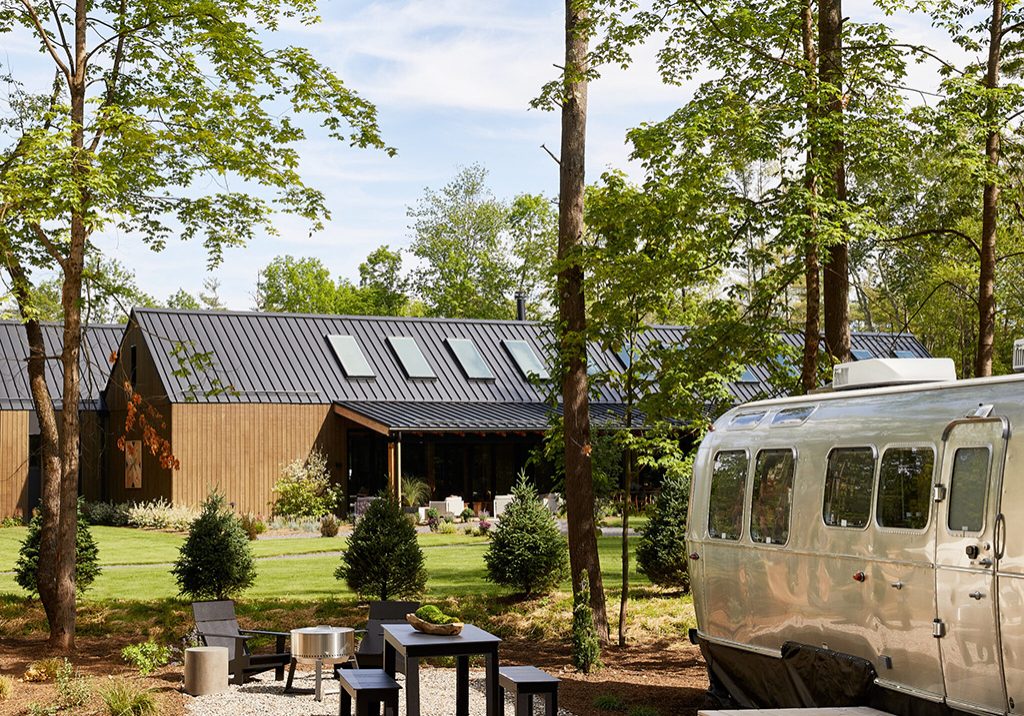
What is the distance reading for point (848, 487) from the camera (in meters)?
8.30

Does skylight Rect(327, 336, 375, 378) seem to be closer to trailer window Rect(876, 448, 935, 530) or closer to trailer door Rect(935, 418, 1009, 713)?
trailer window Rect(876, 448, 935, 530)

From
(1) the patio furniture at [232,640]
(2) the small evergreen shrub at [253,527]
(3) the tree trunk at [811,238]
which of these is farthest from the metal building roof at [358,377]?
(1) the patio furniture at [232,640]

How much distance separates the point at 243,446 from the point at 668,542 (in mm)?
16844

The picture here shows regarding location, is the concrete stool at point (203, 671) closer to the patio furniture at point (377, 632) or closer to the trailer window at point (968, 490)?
the patio furniture at point (377, 632)

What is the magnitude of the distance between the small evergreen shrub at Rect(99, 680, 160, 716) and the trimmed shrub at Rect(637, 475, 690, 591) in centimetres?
861

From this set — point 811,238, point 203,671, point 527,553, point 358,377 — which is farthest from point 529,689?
point 358,377

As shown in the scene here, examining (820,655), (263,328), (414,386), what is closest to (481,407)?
(414,386)

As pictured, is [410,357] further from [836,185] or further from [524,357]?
[836,185]

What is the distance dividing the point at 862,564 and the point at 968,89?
617cm

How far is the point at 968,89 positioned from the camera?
12016 mm

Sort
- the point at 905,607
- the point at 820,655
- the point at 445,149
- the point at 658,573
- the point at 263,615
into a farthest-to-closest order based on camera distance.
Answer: the point at 445,149
the point at 658,573
the point at 263,615
the point at 820,655
the point at 905,607

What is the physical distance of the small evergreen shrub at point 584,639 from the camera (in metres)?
12.1

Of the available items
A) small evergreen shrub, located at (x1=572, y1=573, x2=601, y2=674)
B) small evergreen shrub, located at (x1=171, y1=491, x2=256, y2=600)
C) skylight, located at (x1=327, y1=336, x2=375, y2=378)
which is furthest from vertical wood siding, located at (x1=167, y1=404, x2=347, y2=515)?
small evergreen shrub, located at (x1=572, y1=573, x2=601, y2=674)

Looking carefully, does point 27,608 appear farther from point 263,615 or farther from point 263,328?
point 263,328
